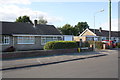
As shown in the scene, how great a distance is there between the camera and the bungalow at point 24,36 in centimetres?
2402

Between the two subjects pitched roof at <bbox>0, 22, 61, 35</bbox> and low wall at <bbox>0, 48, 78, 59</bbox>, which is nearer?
low wall at <bbox>0, 48, 78, 59</bbox>

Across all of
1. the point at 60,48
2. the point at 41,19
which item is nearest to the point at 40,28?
the point at 60,48

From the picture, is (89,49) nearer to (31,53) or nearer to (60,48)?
(60,48)

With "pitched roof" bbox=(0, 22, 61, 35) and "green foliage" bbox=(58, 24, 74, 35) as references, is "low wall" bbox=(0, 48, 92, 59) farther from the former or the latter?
"green foliage" bbox=(58, 24, 74, 35)

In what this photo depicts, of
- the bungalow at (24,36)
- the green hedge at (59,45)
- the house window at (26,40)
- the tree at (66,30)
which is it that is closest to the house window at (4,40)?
the bungalow at (24,36)

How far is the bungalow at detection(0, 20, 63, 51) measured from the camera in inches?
946

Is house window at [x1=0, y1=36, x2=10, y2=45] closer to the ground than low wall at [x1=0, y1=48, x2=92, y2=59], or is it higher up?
higher up

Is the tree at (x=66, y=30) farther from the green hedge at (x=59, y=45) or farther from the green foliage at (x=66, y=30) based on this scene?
the green hedge at (x=59, y=45)

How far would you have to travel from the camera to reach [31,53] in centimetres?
1683

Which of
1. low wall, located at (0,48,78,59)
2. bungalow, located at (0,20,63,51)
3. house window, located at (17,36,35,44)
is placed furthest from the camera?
house window, located at (17,36,35,44)

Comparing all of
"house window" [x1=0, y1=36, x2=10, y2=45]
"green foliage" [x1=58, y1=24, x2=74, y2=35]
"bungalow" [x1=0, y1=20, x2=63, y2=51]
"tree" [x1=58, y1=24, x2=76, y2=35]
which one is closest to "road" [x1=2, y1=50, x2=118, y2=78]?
"house window" [x1=0, y1=36, x2=10, y2=45]

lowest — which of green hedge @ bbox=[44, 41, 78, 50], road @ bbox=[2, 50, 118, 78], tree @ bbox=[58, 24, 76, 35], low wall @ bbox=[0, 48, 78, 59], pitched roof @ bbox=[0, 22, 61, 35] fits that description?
road @ bbox=[2, 50, 118, 78]

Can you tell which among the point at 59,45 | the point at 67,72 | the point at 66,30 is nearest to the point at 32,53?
the point at 59,45

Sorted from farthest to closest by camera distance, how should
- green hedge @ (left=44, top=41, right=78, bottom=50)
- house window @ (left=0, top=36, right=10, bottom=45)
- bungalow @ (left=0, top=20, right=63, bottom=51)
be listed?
bungalow @ (left=0, top=20, right=63, bottom=51) → house window @ (left=0, top=36, right=10, bottom=45) → green hedge @ (left=44, top=41, right=78, bottom=50)
